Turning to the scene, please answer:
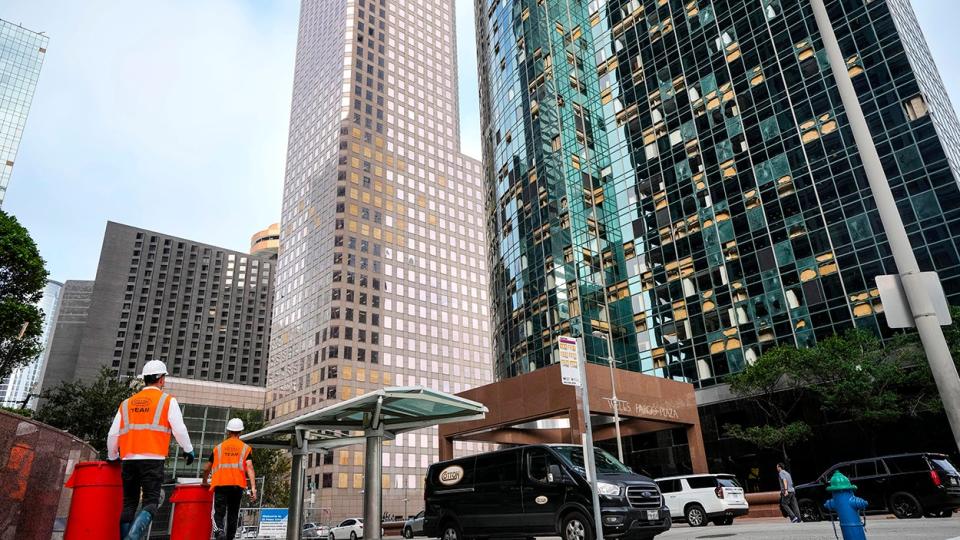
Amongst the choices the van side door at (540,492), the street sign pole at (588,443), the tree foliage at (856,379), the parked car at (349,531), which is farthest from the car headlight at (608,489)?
the parked car at (349,531)

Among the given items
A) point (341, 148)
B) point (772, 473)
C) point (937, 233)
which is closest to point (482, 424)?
point (772, 473)

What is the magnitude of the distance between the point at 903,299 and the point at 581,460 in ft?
21.1

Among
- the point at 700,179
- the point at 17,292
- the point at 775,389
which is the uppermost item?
the point at 700,179

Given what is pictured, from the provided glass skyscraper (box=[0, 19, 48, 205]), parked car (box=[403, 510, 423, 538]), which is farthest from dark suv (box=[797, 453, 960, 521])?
glass skyscraper (box=[0, 19, 48, 205])

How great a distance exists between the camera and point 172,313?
15225cm

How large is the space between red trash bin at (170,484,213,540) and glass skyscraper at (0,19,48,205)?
88802 millimetres

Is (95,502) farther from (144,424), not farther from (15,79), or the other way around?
(15,79)

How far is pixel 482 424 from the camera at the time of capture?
3272 cm

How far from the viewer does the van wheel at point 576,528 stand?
418 inches

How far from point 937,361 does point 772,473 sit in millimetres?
42023

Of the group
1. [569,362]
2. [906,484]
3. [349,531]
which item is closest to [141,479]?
[569,362]

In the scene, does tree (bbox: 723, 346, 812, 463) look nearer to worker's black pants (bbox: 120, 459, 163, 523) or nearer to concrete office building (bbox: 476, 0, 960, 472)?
concrete office building (bbox: 476, 0, 960, 472)

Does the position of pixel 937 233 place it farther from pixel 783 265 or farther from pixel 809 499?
pixel 809 499

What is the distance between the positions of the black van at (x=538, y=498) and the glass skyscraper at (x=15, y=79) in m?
86.4
